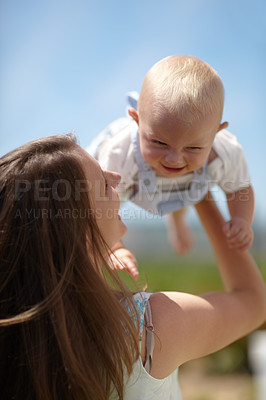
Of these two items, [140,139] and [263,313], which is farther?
[140,139]

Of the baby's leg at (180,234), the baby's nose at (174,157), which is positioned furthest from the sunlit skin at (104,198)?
the baby's leg at (180,234)

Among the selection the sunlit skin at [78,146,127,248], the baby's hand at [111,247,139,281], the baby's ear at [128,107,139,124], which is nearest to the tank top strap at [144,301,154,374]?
the sunlit skin at [78,146,127,248]

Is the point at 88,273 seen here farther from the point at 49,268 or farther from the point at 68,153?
the point at 68,153

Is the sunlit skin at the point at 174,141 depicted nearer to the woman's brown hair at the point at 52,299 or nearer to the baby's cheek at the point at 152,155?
the baby's cheek at the point at 152,155

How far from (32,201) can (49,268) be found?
0.43 ft

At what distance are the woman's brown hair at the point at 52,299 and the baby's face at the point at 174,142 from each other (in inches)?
22.0

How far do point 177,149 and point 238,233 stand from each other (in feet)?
1.22

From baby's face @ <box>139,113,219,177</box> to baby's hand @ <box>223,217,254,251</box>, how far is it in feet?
0.80

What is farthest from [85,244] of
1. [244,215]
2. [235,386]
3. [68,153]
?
[235,386]

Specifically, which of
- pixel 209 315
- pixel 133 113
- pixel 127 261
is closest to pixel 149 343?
pixel 209 315

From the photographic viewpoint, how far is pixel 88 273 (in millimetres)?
798

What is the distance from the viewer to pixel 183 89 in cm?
130

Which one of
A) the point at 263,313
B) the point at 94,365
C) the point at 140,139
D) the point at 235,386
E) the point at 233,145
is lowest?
the point at 235,386

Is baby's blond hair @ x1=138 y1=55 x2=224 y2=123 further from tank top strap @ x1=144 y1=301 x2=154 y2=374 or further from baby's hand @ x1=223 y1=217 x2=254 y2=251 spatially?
tank top strap @ x1=144 y1=301 x2=154 y2=374
